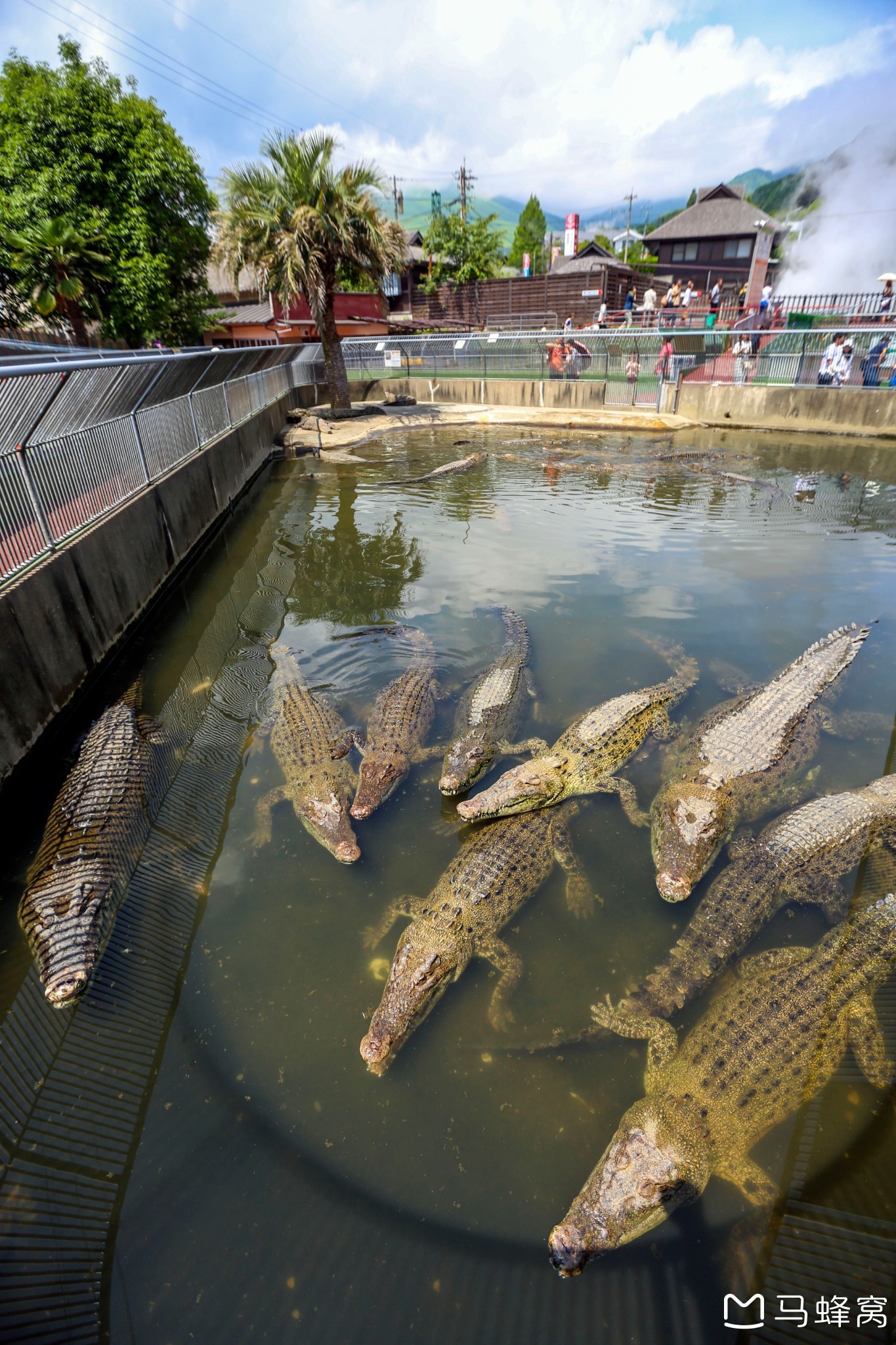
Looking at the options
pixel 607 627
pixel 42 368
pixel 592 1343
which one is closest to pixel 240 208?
pixel 42 368

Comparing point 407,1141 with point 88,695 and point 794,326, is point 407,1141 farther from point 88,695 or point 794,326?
point 794,326

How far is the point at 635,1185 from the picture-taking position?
2.58 meters

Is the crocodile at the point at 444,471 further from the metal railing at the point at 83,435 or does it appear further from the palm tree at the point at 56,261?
the palm tree at the point at 56,261

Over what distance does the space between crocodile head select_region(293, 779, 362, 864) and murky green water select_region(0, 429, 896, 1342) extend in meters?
0.14

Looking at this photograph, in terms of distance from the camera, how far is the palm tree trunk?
19.9 metres

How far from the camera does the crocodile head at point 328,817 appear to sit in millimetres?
4312

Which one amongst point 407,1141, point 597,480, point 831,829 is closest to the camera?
point 407,1141

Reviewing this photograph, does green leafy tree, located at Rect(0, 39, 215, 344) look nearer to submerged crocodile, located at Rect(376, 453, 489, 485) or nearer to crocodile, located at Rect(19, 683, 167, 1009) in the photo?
submerged crocodile, located at Rect(376, 453, 489, 485)

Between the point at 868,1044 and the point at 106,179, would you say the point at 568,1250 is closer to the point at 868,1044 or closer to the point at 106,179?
the point at 868,1044

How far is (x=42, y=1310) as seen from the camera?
2.33 m

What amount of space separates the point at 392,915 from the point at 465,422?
2141 cm

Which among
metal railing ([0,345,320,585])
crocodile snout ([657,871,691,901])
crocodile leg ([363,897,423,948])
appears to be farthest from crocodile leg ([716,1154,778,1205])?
metal railing ([0,345,320,585])

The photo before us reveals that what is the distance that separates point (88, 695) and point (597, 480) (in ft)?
39.6

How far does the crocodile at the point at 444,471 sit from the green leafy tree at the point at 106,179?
1266 cm
